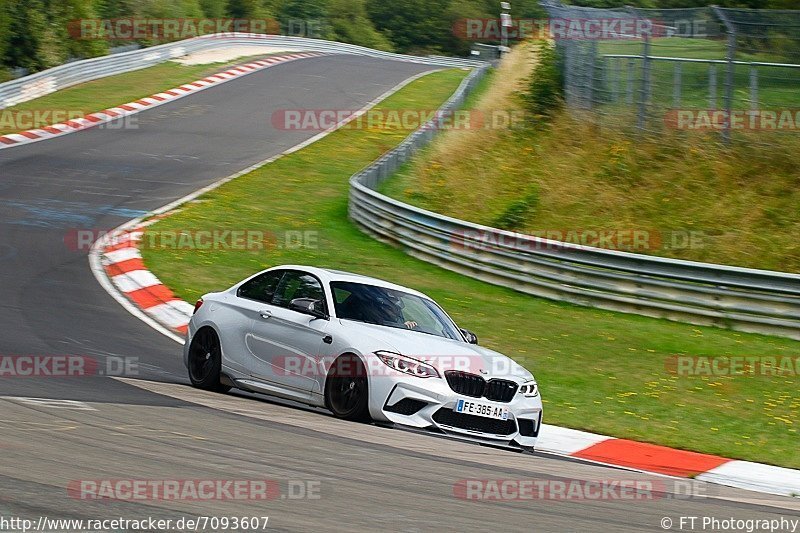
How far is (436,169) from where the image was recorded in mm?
25312

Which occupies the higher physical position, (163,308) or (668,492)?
(668,492)

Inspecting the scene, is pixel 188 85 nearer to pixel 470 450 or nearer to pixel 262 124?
pixel 262 124

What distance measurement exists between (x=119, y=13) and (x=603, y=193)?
139 feet

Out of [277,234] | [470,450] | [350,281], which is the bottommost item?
[277,234]

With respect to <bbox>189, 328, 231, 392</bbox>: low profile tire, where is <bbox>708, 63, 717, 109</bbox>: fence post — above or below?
above

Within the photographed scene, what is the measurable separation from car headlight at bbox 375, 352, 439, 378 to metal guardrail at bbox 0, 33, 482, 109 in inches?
998

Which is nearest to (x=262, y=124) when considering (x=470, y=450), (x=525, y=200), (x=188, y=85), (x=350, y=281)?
(x=188, y=85)

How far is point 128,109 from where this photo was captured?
109 feet
